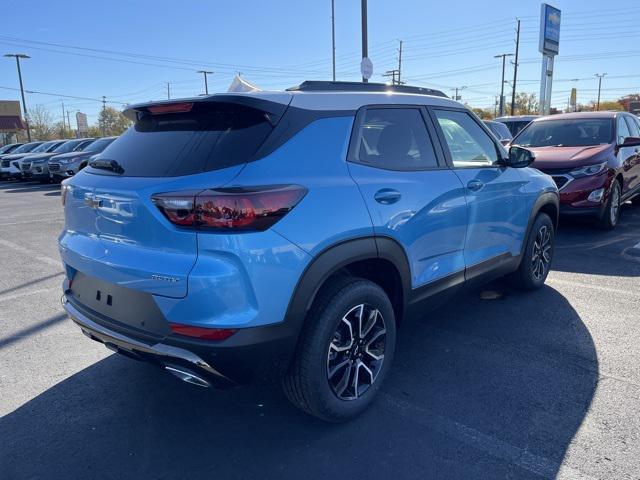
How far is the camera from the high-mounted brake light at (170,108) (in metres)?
2.69

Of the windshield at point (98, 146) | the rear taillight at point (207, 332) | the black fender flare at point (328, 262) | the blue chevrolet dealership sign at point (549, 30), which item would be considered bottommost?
the rear taillight at point (207, 332)

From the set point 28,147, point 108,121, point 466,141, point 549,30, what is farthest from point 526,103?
point 466,141

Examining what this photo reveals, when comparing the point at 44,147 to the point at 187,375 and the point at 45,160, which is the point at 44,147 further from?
the point at 187,375

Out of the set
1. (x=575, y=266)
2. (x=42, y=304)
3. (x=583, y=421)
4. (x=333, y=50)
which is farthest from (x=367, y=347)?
(x=333, y=50)

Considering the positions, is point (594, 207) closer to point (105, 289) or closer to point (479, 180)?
point (479, 180)

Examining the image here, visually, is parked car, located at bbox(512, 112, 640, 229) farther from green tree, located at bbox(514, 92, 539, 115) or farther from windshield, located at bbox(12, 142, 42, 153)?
green tree, located at bbox(514, 92, 539, 115)

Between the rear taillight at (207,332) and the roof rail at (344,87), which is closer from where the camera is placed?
the rear taillight at (207,332)

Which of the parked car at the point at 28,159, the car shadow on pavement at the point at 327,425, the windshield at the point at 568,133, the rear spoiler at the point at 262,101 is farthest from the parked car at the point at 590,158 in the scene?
the parked car at the point at 28,159

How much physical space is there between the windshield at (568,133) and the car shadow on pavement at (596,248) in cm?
129

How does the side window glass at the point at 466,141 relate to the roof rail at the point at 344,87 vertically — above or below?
below

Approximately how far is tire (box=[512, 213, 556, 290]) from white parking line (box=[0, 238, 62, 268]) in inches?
214

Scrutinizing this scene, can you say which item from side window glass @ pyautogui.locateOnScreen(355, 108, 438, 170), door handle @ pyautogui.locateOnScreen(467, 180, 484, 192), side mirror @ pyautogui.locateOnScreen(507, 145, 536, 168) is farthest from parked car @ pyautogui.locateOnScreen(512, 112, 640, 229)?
side window glass @ pyautogui.locateOnScreen(355, 108, 438, 170)

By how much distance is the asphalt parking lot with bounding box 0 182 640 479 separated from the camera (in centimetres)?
253

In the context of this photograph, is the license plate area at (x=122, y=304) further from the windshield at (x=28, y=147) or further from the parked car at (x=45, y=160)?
the windshield at (x=28, y=147)
